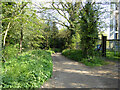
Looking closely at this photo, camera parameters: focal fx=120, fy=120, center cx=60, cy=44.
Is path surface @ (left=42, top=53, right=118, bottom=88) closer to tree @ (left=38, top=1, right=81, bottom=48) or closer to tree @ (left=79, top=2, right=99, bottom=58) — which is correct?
tree @ (left=79, top=2, right=99, bottom=58)

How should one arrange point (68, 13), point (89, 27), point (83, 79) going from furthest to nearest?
1. point (68, 13)
2. point (89, 27)
3. point (83, 79)

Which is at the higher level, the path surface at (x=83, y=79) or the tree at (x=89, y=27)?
the tree at (x=89, y=27)

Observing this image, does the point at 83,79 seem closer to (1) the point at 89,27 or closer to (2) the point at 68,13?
(1) the point at 89,27

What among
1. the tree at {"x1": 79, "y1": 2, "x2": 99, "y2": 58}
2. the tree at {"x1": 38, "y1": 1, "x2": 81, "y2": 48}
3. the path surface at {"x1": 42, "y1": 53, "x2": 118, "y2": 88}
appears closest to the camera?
the path surface at {"x1": 42, "y1": 53, "x2": 118, "y2": 88}

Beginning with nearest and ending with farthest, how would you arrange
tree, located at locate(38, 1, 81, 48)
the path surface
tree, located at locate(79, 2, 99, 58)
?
the path surface
tree, located at locate(79, 2, 99, 58)
tree, located at locate(38, 1, 81, 48)

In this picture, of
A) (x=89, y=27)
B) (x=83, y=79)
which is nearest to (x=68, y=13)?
(x=89, y=27)

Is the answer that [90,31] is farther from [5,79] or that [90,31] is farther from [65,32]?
[65,32]

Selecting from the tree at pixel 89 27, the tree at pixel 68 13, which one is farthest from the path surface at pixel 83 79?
the tree at pixel 68 13

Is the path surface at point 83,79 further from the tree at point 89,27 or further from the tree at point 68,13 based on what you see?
the tree at point 68,13

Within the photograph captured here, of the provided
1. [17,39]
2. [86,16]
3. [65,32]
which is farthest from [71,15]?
[17,39]

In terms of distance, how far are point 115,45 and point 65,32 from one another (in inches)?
197

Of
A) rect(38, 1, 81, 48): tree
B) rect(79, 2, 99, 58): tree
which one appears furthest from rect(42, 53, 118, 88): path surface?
rect(38, 1, 81, 48): tree

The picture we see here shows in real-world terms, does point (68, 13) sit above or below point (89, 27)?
above

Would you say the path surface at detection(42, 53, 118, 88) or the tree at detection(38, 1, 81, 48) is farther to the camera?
the tree at detection(38, 1, 81, 48)
